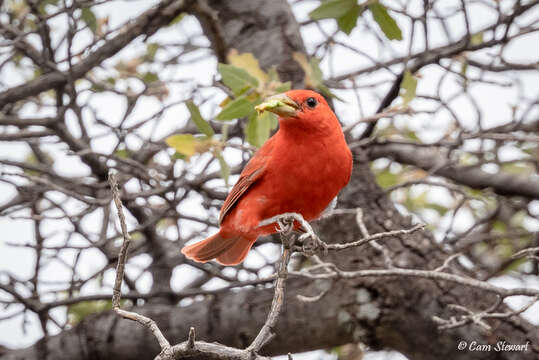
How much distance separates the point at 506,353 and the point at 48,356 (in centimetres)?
232

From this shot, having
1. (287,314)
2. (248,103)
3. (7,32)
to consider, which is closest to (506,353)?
(287,314)

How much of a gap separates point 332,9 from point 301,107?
592 mm

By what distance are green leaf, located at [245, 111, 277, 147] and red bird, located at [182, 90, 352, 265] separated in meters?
0.06

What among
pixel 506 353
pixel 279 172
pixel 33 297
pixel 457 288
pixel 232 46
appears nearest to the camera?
pixel 279 172

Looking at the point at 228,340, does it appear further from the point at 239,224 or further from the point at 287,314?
the point at 239,224

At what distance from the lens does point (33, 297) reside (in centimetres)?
354

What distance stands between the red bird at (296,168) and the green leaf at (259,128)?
0.06 meters

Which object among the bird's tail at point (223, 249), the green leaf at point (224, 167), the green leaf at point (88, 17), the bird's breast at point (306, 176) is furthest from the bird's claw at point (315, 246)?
the green leaf at point (88, 17)

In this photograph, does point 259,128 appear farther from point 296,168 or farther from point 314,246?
point 314,246

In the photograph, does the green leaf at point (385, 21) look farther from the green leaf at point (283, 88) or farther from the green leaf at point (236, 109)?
the green leaf at point (236, 109)

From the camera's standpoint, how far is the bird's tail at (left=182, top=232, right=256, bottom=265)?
11.1 ft

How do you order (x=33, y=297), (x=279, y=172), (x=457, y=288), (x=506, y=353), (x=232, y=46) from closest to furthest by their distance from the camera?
(x=279, y=172) < (x=506, y=353) < (x=457, y=288) < (x=33, y=297) < (x=232, y=46)

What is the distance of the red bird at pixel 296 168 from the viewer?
2832mm

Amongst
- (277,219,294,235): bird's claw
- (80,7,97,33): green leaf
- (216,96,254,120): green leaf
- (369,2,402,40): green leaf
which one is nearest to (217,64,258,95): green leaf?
(216,96,254,120): green leaf
